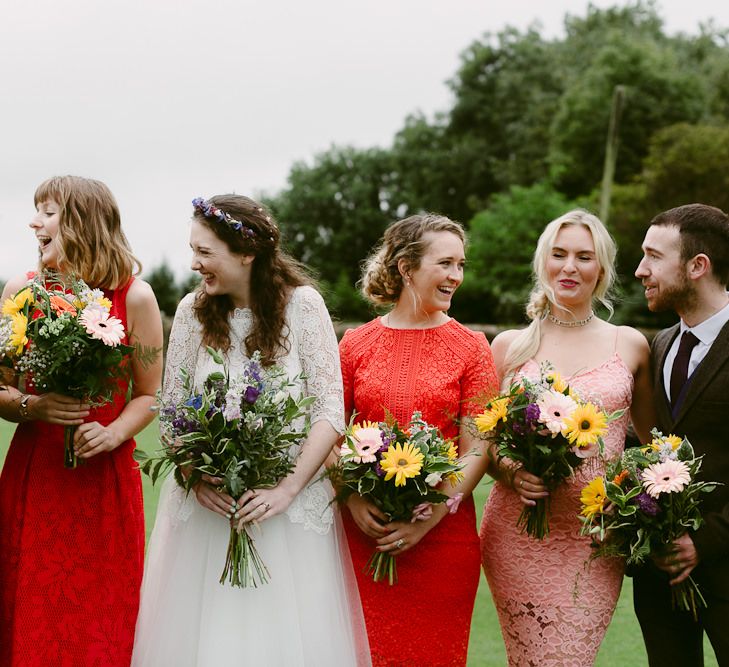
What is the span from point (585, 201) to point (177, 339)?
104 ft

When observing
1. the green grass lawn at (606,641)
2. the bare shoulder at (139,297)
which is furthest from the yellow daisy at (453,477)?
the green grass lawn at (606,641)

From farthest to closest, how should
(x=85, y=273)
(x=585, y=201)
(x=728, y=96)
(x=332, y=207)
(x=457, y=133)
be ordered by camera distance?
(x=332, y=207)
(x=457, y=133)
(x=728, y=96)
(x=585, y=201)
(x=85, y=273)

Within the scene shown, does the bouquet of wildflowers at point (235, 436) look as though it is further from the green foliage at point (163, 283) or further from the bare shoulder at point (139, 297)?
the green foliage at point (163, 283)

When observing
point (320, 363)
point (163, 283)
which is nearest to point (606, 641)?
point (320, 363)

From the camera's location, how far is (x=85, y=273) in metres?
4.76

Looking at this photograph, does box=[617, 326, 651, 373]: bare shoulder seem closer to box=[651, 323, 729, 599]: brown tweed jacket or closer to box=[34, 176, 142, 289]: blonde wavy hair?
box=[651, 323, 729, 599]: brown tweed jacket

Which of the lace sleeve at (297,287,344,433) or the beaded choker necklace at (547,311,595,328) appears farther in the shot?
the beaded choker necklace at (547,311,595,328)

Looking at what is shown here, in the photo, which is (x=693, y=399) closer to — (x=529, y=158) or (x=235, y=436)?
(x=235, y=436)

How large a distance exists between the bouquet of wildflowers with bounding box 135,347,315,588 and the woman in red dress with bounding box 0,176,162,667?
51 cm

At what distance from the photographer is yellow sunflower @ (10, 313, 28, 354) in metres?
4.22

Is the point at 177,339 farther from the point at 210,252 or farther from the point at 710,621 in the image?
the point at 710,621

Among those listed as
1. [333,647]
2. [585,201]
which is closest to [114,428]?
[333,647]

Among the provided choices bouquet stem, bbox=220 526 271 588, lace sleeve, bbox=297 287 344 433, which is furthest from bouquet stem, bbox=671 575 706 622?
bouquet stem, bbox=220 526 271 588

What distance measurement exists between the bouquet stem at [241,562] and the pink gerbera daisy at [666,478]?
5.92 ft
